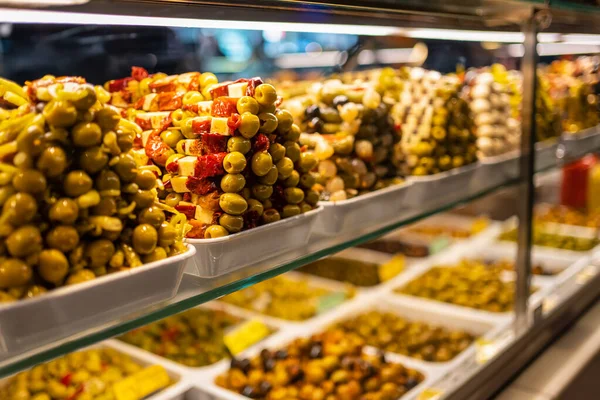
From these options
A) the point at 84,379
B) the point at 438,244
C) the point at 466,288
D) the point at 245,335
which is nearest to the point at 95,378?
the point at 84,379

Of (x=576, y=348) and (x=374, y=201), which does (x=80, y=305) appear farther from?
(x=576, y=348)

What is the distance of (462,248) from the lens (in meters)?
2.90

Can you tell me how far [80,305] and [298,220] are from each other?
46cm

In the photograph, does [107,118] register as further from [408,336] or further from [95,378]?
[408,336]

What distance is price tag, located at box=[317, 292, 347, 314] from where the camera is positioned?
232 cm

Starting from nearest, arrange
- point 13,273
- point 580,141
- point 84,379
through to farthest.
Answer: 1. point 13,273
2. point 84,379
3. point 580,141

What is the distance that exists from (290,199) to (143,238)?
1.17 ft

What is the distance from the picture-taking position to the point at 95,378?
162 centimetres

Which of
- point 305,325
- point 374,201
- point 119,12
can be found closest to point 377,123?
point 374,201

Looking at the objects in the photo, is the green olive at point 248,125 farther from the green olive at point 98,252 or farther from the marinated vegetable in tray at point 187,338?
the marinated vegetable in tray at point 187,338

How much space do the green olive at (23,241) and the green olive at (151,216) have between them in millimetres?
158

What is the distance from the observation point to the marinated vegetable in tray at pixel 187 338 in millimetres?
1895

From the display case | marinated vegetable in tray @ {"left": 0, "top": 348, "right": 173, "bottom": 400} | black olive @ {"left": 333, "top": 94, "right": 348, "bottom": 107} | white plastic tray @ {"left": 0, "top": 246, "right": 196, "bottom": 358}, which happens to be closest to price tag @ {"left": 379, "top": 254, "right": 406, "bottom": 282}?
the display case

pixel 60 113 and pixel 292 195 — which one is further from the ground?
pixel 60 113
